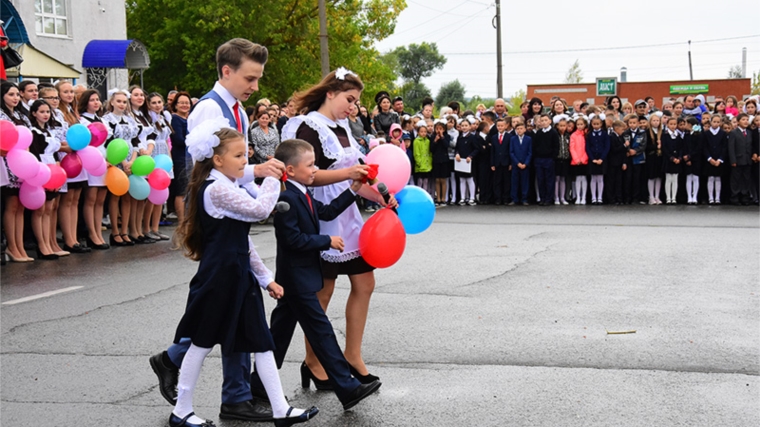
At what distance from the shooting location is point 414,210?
18.4ft

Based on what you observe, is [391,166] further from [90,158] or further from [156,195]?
[156,195]

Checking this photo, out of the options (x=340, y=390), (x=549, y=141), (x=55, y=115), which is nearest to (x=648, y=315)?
(x=340, y=390)

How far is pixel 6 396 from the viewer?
5.45 m

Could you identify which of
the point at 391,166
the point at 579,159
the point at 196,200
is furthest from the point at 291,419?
the point at 579,159

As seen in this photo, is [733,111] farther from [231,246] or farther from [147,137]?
[231,246]

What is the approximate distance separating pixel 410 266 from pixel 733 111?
574 inches

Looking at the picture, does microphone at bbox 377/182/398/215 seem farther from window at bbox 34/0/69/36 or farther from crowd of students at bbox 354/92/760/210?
window at bbox 34/0/69/36

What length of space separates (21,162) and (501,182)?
11.2 meters

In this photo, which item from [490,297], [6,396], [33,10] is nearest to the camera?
[6,396]

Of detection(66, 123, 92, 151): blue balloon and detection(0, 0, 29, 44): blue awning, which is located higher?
detection(0, 0, 29, 44): blue awning

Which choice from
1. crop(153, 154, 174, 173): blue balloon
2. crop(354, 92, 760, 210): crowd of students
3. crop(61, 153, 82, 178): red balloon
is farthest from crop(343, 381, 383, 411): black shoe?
crop(354, 92, 760, 210): crowd of students

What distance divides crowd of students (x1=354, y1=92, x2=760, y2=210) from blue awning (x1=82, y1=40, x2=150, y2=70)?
14.0 meters

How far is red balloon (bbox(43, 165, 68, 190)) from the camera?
10.9 m

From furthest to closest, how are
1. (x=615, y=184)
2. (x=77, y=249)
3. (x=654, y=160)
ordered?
(x=615, y=184)
(x=654, y=160)
(x=77, y=249)
